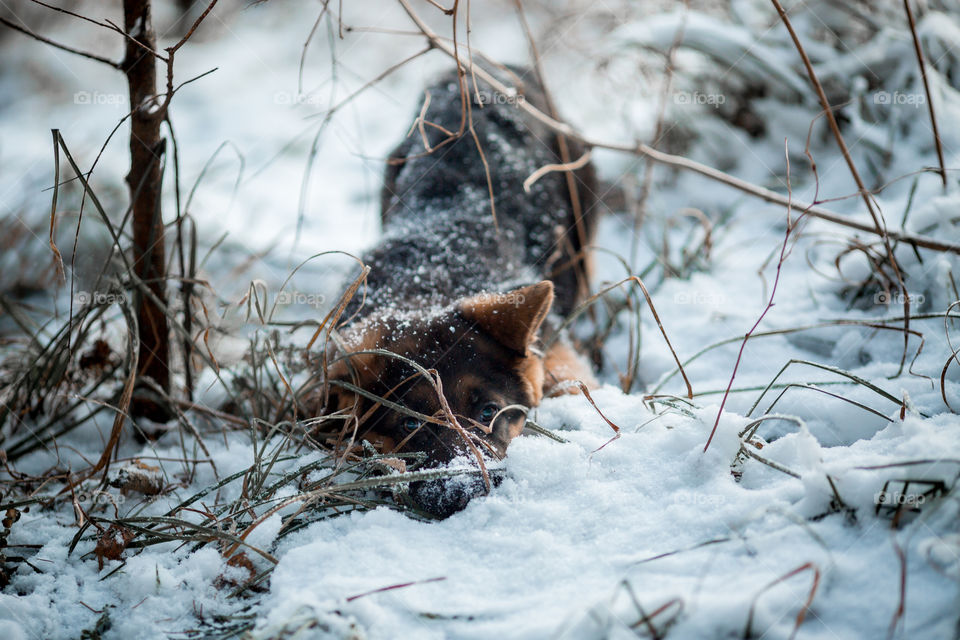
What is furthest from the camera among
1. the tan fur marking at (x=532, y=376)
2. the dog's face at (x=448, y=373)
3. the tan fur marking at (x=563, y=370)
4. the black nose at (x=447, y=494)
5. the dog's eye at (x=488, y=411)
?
the tan fur marking at (x=563, y=370)

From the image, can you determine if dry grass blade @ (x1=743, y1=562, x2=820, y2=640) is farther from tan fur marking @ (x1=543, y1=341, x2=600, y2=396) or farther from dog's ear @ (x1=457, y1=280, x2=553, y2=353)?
tan fur marking @ (x1=543, y1=341, x2=600, y2=396)

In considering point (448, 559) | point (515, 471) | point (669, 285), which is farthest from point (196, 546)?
point (669, 285)

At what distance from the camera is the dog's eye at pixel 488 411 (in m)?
2.53

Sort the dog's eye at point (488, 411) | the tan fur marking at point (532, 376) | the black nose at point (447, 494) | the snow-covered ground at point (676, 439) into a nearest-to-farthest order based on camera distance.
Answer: the snow-covered ground at point (676, 439) → the black nose at point (447, 494) → the dog's eye at point (488, 411) → the tan fur marking at point (532, 376)

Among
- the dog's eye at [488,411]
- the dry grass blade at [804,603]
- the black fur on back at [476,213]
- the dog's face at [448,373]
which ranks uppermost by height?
the black fur on back at [476,213]

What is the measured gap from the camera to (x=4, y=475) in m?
2.49

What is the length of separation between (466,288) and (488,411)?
0.85m

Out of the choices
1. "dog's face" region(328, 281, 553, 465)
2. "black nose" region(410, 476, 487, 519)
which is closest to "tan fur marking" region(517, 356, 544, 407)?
"dog's face" region(328, 281, 553, 465)

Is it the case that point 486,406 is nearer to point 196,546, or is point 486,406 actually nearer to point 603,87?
point 196,546

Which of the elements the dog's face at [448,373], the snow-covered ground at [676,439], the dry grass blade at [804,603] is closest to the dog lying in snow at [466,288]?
the dog's face at [448,373]

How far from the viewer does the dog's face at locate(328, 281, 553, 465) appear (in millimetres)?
2350

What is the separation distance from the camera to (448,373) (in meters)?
2.49

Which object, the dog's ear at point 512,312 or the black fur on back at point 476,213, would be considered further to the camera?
the black fur on back at point 476,213

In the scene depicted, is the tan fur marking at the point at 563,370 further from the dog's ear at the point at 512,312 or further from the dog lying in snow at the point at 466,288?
the dog's ear at the point at 512,312
